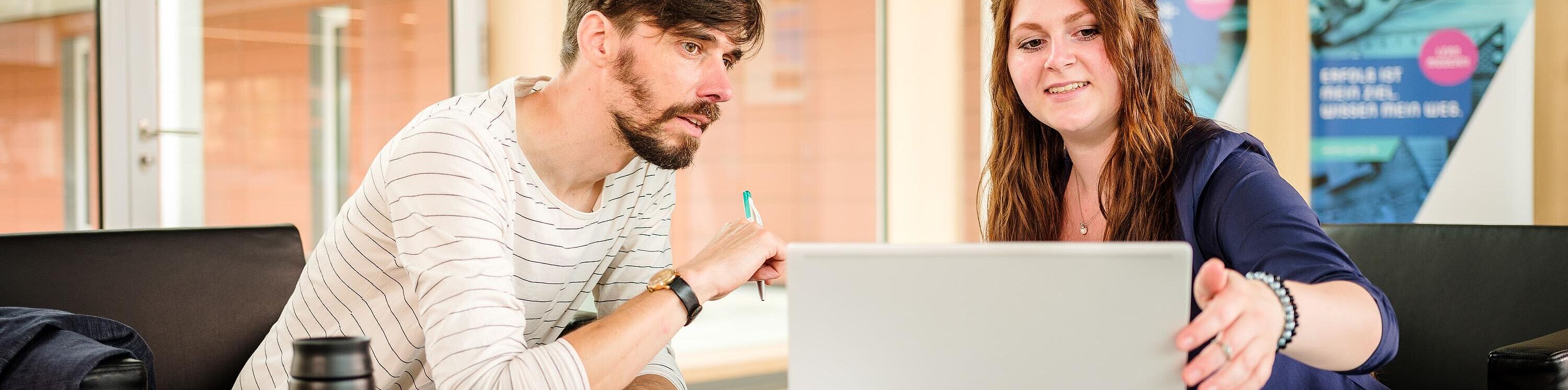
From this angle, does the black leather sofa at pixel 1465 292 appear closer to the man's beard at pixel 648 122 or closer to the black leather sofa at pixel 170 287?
the man's beard at pixel 648 122

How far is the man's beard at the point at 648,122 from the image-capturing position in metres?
1.46

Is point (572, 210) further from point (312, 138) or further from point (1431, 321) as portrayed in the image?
point (312, 138)

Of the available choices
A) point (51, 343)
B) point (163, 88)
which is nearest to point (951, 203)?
point (163, 88)

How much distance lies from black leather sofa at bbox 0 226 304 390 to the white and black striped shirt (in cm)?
25

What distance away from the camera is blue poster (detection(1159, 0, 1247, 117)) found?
429 centimetres

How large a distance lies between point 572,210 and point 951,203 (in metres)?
4.14

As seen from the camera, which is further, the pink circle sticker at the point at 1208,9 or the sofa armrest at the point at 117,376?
the pink circle sticker at the point at 1208,9

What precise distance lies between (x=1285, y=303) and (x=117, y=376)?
1.23 meters

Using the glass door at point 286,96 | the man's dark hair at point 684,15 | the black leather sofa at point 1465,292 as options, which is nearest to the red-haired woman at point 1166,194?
the man's dark hair at point 684,15

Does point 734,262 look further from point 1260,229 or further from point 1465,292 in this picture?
point 1465,292

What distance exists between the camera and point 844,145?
241 inches

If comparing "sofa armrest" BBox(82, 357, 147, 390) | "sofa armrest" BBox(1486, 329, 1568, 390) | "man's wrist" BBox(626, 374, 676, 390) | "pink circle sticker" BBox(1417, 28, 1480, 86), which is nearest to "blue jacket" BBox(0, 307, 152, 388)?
"sofa armrest" BBox(82, 357, 147, 390)

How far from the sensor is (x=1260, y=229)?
1.13 meters

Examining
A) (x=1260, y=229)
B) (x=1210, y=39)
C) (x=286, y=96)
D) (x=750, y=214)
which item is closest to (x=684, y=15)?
(x=750, y=214)
